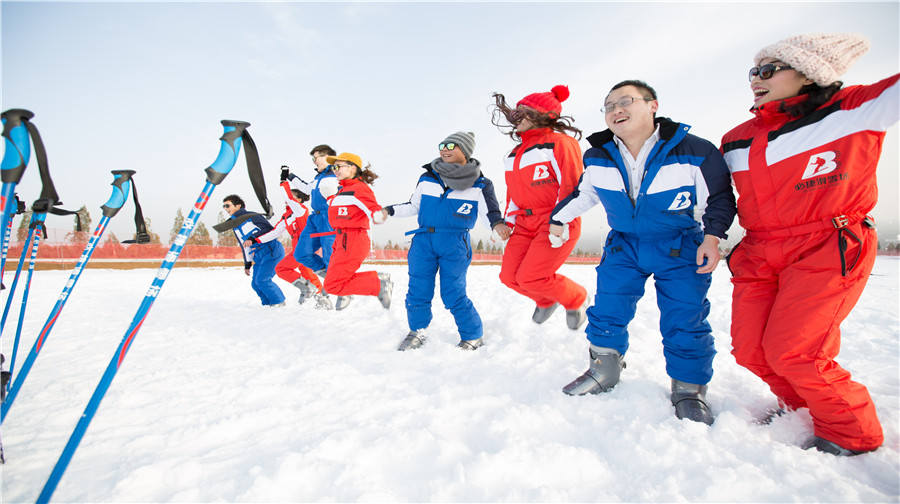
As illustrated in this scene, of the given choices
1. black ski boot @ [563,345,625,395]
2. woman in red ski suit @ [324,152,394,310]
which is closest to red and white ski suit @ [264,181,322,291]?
woman in red ski suit @ [324,152,394,310]

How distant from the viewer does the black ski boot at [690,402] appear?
1.96 m

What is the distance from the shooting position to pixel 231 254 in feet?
76.1

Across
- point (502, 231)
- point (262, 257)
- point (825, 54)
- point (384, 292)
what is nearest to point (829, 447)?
point (825, 54)

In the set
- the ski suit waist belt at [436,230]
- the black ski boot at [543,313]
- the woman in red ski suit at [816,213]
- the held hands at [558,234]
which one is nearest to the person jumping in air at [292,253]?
the ski suit waist belt at [436,230]

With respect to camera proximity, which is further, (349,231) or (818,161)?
(349,231)

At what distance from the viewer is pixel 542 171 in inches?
125

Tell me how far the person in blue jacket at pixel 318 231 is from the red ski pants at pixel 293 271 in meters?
0.33

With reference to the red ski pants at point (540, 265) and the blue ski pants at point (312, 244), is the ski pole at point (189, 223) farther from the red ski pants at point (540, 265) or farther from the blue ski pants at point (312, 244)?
the blue ski pants at point (312, 244)

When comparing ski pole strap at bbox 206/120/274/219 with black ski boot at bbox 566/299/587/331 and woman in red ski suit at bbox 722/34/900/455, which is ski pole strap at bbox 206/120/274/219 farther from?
black ski boot at bbox 566/299/587/331

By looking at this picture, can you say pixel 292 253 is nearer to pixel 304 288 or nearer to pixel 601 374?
pixel 304 288

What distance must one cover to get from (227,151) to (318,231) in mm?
4331

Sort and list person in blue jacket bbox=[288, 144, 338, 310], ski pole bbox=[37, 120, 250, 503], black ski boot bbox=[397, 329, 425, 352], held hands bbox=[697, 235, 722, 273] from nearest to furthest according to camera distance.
→ ski pole bbox=[37, 120, 250, 503]
held hands bbox=[697, 235, 722, 273]
black ski boot bbox=[397, 329, 425, 352]
person in blue jacket bbox=[288, 144, 338, 310]

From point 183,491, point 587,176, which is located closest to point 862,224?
point 587,176

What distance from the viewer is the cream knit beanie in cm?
173
